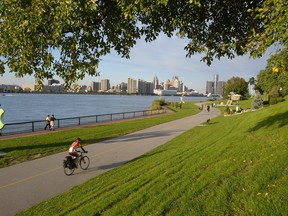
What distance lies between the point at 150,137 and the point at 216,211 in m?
15.3

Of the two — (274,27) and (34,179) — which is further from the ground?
(274,27)

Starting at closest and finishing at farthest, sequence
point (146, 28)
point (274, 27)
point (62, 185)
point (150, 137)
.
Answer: point (274, 27) < point (146, 28) < point (62, 185) < point (150, 137)

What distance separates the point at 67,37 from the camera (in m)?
5.24

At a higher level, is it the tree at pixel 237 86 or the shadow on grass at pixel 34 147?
the tree at pixel 237 86

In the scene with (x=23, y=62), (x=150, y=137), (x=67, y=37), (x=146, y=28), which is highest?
(x=146, y=28)

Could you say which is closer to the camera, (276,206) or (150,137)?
(276,206)

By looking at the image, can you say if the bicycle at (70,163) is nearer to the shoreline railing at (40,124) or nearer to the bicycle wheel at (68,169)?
the bicycle wheel at (68,169)

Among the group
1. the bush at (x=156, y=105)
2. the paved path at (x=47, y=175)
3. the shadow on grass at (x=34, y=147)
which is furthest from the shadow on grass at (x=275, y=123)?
the bush at (x=156, y=105)

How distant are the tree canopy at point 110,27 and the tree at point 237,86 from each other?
110 metres

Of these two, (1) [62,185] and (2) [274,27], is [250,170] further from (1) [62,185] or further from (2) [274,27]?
(1) [62,185]

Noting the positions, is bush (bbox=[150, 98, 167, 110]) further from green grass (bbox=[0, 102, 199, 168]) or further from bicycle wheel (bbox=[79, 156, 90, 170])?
bicycle wheel (bbox=[79, 156, 90, 170])

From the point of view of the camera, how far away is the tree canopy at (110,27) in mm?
4594

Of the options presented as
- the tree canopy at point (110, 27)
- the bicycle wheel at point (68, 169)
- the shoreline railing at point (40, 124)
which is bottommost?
the shoreline railing at point (40, 124)

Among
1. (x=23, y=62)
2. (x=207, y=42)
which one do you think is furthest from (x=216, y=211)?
(x=23, y=62)
